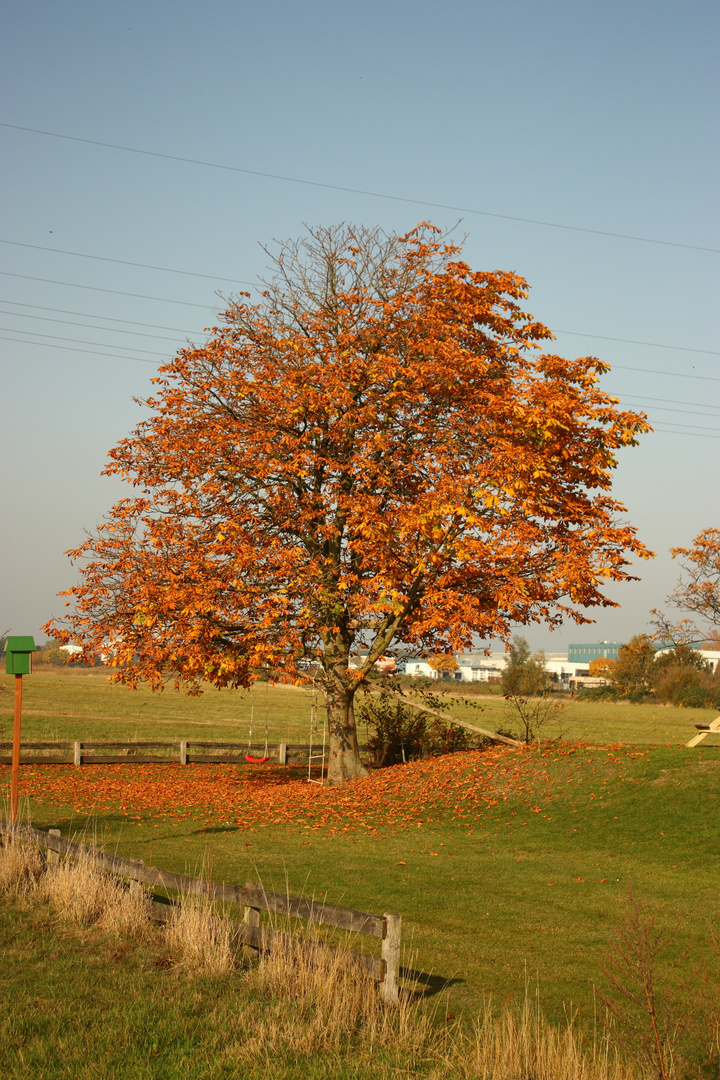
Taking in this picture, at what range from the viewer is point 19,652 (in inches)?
526

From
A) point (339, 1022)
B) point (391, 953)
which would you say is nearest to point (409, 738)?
point (391, 953)

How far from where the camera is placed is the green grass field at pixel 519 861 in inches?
338

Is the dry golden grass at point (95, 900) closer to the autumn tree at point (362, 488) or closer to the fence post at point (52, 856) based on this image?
the fence post at point (52, 856)

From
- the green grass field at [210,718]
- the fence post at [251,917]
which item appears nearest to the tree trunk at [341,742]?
the green grass field at [210,718]

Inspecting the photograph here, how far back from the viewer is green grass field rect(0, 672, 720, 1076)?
8.59 m

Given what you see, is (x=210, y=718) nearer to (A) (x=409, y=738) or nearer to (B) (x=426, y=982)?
(A) (x=409, y=738)

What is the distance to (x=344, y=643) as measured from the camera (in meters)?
21.0

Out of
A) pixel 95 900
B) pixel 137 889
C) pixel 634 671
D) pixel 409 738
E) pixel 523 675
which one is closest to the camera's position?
pixel 137 889

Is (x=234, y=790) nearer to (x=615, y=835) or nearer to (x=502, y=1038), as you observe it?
(x=615, y=835)

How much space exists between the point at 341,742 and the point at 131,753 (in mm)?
8432

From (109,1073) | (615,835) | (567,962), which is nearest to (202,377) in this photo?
(615,835)

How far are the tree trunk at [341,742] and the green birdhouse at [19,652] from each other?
9.01 metres

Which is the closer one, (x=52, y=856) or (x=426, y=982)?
(x=426, y=982)

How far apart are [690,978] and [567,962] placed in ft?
3.66
